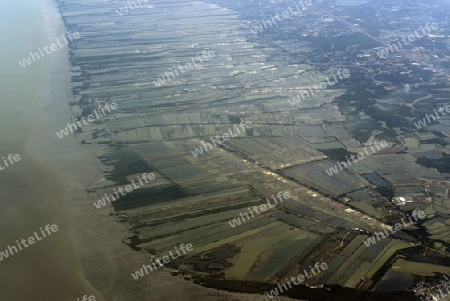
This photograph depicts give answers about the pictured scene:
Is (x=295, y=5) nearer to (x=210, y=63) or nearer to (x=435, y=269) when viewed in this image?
(x=210, y=63)

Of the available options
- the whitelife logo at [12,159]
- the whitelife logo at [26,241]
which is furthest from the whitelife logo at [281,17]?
the whitelife logo at [26,241]

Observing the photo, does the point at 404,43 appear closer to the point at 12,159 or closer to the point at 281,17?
the point at 281,17

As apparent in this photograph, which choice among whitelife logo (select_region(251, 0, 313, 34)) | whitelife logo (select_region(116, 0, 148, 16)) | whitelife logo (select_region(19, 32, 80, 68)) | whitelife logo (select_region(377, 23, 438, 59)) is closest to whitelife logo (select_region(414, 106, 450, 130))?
whitelife logo (select_region(377, 23, 438, 59))

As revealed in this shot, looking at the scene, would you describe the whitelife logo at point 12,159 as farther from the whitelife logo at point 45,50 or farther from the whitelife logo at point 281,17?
the whitelife logo at point 281,17

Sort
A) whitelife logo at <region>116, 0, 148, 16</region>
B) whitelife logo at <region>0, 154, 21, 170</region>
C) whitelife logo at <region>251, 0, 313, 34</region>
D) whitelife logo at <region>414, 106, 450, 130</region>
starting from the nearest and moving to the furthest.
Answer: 1. whitelife logo at <region>0, 154, 21, 170</region>
2. whitelife logo at <region>414, 106, 450, 130</region>
3. whitelife logo at <region>251, 0, 313, 34</region>
4. whitelife logo at <region>116, 0, 148, 16</region>

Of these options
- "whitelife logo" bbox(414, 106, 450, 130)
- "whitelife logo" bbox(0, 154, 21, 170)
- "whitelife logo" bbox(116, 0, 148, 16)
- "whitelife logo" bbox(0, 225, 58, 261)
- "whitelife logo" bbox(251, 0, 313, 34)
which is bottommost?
"whitelife logo" bbox(414, 106, 450, 130)

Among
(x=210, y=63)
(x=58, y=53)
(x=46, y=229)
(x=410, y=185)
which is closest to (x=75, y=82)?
(x=58, y=53)

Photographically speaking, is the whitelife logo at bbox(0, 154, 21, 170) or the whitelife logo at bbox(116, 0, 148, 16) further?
the whitelife logo at bbox(116, 0, 148, 16)

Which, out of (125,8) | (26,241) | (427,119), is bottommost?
(427,119)

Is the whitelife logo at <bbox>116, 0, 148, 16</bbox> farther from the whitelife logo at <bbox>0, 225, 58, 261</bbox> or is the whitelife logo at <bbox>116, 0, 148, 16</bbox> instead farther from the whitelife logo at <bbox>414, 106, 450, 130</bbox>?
the whitelife logo at <bbox>0, 225, 58, 261</bbox>

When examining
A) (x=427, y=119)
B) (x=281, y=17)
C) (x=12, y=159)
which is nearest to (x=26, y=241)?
(x=12, y=159)

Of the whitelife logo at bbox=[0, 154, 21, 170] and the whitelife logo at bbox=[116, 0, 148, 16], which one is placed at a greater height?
the whitelife logo at bbox=[116, 0, 148, 16]
